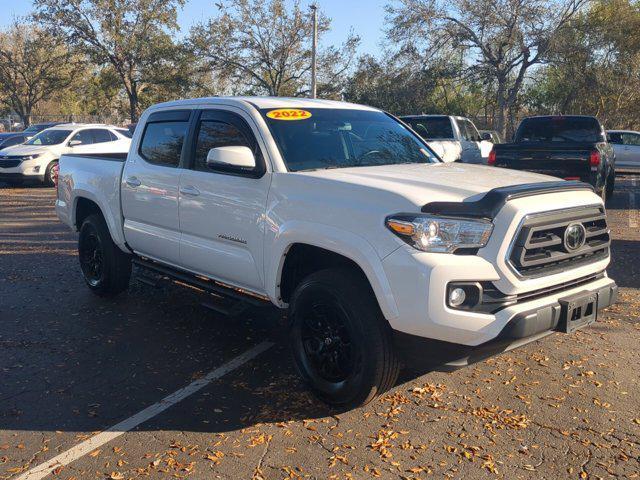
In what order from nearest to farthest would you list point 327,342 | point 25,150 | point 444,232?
point 444,232 < point 327,342 < point 25,150

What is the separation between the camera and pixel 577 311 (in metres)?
3.67

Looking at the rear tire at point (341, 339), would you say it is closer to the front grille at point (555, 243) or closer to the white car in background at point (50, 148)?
the front grille at point (555, 243)

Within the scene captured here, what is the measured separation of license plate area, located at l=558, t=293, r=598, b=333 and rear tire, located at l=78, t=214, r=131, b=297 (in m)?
4.39

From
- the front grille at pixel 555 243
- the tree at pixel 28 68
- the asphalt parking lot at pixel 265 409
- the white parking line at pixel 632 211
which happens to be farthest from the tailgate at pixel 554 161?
the tree at pixel 28 68

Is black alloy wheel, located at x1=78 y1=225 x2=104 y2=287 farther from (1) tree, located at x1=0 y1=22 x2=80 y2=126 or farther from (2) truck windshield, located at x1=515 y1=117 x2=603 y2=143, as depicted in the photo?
(1) tree, located at x1=0 y1=22 x2=80 y2=126

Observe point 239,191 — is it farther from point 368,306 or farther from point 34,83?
point 34,83

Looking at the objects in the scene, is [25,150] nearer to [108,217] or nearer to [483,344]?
[108,217]

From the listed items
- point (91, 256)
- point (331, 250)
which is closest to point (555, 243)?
point (331, 250)

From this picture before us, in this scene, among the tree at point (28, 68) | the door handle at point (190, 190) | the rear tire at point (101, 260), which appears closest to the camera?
the door handle at point (190, 190)

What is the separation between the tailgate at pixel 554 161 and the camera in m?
10.4

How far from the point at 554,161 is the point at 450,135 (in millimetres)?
4082

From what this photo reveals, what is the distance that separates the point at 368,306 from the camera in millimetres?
3646

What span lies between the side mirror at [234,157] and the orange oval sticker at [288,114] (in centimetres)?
48

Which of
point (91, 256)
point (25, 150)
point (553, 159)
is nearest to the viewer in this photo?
point (91, 256)
